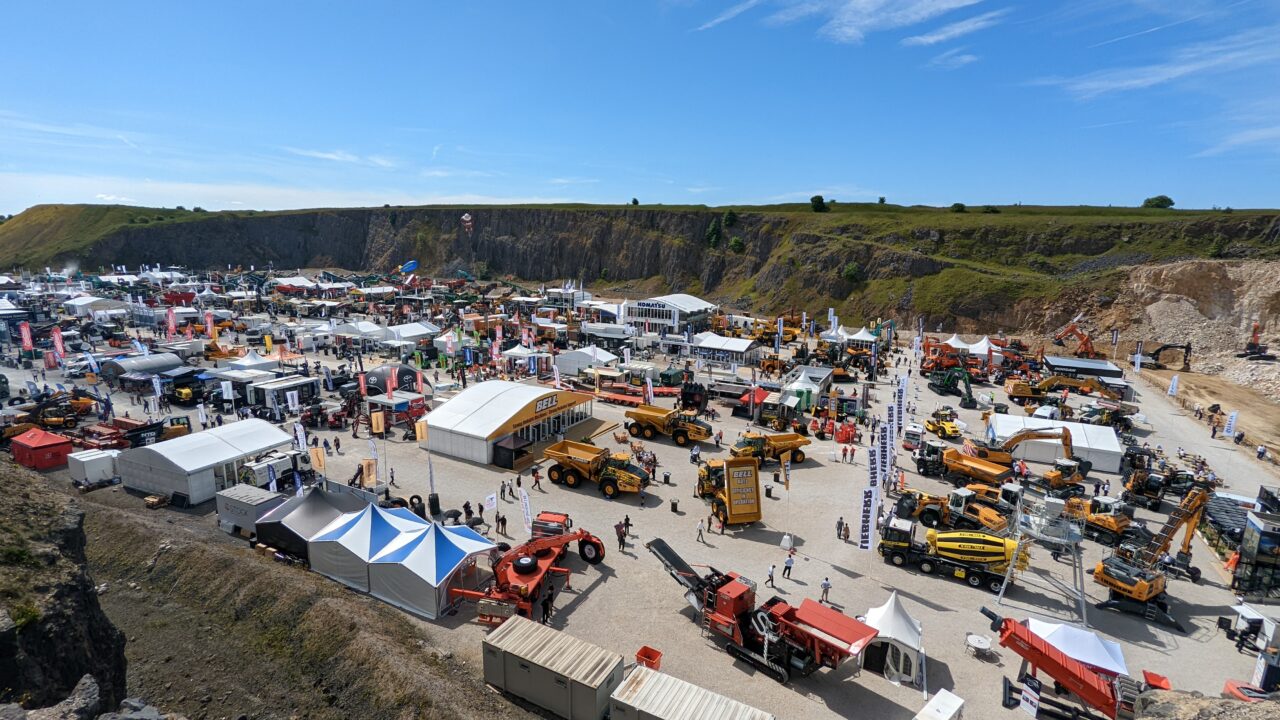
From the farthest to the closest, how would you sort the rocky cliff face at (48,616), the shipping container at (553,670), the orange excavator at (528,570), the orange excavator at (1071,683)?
the orange excavator at (528,570)
the orange excavator at (1071,683)
the shipping container at (553,670)
the rocky cliff face at (48,616)

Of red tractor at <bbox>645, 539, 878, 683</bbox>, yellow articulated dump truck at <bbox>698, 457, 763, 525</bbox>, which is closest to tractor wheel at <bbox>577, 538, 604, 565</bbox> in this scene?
red tractor at <bbox>645, 539, 878, 683</bbox>

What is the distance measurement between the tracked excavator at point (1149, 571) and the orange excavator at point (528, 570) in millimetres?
13415

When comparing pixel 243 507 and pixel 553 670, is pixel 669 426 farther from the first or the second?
pixel 553 670

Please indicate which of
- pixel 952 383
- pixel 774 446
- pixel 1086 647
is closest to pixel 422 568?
pixel 1086 647

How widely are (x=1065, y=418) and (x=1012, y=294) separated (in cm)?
3042

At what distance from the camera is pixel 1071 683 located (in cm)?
1095

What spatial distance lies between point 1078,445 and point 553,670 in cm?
2512

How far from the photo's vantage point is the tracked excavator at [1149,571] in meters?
14.3

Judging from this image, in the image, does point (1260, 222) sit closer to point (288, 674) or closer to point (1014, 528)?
point (1014, 528)

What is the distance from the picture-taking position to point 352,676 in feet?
36.9

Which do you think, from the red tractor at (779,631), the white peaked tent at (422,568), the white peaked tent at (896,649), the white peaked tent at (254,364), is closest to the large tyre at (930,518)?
the white peaked tent at (896,649)

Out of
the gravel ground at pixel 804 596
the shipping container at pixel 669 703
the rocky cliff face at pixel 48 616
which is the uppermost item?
the rocky cliff face at pixel 48 616

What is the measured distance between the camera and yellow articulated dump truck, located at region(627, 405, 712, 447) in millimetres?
26422

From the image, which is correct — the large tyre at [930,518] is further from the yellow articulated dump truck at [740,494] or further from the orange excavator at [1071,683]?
the orange excavator at [1071,683]
